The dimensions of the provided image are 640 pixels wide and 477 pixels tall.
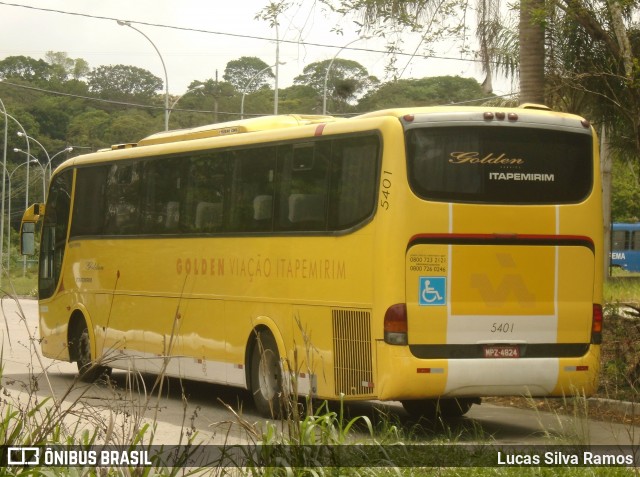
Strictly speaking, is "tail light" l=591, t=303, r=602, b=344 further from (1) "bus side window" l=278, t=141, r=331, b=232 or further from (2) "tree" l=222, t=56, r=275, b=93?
(2) "tree" l=222, t=56, r=275, b=93

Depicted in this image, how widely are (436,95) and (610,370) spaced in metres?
29.4

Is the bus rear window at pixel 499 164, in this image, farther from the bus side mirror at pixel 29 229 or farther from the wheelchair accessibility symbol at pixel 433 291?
the bus side mirror at pixel 29 229

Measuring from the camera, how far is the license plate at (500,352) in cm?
1241

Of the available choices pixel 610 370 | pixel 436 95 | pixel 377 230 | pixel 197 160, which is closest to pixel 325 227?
pixel 377 230

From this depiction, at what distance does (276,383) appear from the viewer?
1392 centimetres

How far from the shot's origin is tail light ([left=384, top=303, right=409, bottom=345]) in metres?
12.1


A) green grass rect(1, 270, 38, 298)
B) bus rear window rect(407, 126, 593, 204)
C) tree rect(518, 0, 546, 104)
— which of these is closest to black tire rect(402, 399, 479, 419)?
bus rear window rect(407, 126, 593, 204)

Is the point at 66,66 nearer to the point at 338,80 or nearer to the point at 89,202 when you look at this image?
the point at 338,80

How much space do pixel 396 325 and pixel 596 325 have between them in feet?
7.46

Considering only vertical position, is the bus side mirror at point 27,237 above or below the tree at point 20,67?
below

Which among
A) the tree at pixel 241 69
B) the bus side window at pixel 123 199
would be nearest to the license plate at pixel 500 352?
the bus side window at pixel 123 199

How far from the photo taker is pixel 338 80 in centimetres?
5091

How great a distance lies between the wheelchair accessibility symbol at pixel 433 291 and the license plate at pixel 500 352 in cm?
64

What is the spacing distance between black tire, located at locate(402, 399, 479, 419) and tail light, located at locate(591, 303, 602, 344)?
1776 mm
